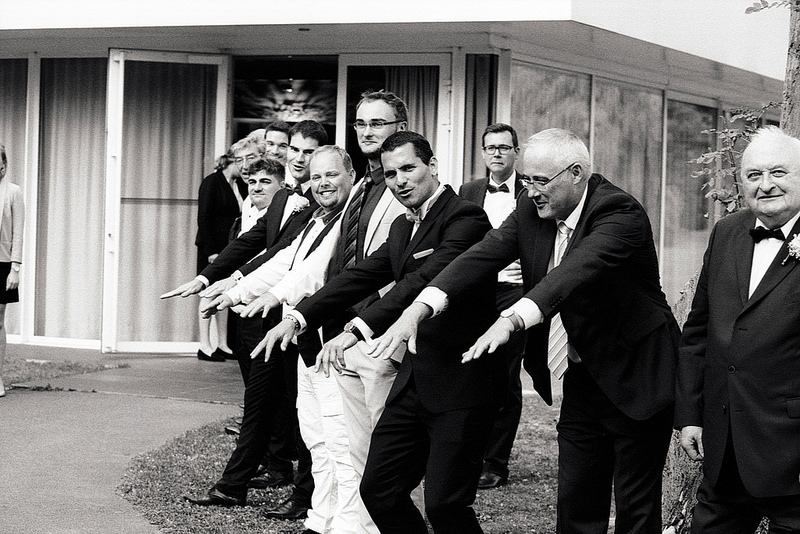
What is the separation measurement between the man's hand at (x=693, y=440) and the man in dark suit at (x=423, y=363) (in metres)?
0.96

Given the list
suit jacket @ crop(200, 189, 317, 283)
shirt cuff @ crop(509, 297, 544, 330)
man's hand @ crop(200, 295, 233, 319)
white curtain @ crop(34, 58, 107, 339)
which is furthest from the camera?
white curtain @ crop(34, 58, 107, 339)

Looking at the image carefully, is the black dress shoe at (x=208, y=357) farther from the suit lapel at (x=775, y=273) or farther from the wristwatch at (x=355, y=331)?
the suit lapel at (x=775, y=273)

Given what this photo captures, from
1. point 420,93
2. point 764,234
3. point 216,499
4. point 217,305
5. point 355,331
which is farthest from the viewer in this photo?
point 420,93

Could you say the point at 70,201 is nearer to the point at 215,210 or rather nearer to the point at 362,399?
the point at 215,210

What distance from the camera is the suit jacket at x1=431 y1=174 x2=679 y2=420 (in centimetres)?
451

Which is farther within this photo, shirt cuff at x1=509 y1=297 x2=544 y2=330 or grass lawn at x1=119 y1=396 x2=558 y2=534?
grass lawn at x1=119 y1=396 x2=558 y2=534

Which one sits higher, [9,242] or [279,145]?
[279,145]

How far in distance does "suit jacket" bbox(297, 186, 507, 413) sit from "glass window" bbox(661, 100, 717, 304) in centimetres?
1028

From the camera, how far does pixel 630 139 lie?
14148mm

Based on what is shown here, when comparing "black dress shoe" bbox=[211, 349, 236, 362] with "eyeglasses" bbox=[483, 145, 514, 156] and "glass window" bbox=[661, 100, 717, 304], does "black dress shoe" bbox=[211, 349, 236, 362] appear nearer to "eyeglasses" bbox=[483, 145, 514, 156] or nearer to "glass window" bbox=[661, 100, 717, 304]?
"eyeglasses" bbox=[483, 145, 514, 156]

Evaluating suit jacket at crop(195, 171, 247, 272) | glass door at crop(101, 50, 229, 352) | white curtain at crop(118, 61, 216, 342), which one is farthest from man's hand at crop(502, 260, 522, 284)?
white curtain at crop(118, 61, 216, 342)

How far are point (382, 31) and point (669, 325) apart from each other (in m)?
7.09

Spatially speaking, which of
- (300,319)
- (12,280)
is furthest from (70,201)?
(300,319)

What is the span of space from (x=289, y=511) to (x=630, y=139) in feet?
28.9
